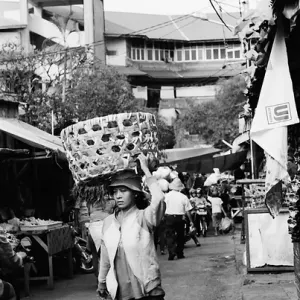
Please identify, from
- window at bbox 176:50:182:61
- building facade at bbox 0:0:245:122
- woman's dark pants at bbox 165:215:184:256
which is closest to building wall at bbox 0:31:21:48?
building facade at bbox 0:0:245:122

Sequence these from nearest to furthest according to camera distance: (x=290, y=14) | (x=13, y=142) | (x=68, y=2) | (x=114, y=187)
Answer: (x=290, y=14)
(x=114, y=187)
(x=13, y=142)
(x=68, y=2)

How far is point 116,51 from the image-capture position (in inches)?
2485

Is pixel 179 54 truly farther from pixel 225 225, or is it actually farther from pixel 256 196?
pixel 256 196

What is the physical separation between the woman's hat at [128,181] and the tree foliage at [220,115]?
42.4m

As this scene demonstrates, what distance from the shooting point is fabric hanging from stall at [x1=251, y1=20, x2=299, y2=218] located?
6219mm

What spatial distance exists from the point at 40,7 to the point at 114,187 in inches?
2126

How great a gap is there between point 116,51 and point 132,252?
57.4m

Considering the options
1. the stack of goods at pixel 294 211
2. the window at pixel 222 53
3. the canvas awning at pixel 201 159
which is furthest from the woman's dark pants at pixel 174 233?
the window at pixel 222 53

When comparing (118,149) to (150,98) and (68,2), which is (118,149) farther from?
(150,98)

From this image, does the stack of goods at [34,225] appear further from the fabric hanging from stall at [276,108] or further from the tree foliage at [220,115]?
the tree foliage at [220,115]

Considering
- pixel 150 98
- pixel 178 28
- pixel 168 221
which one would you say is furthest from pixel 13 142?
pixel 178 28

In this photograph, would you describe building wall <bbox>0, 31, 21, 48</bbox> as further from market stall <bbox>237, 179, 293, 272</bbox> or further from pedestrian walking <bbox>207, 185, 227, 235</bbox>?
market stall <bbox>237, 179, 293, 272</bbox>

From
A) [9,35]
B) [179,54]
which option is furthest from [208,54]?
[9,35]

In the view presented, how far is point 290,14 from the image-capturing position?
5840 mm
